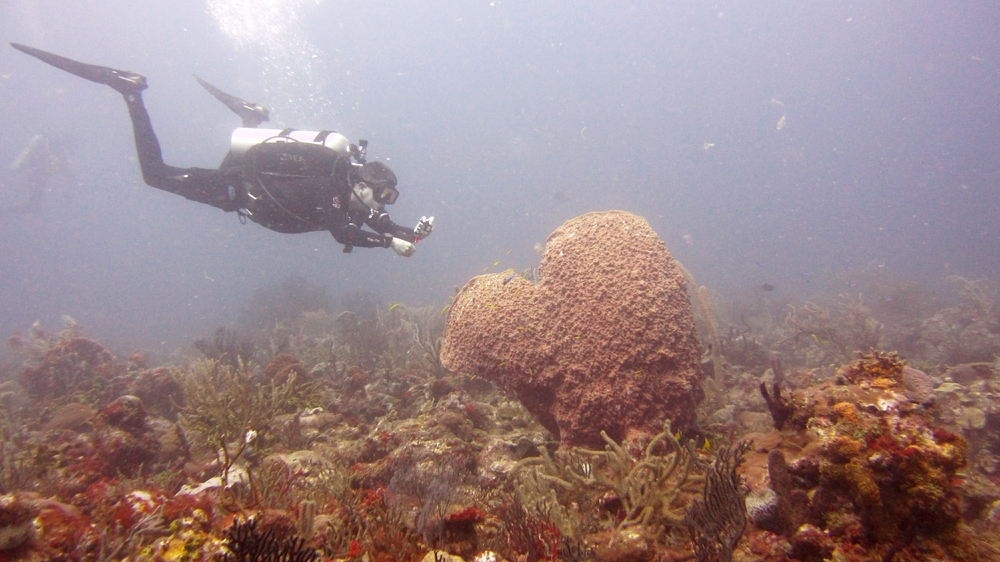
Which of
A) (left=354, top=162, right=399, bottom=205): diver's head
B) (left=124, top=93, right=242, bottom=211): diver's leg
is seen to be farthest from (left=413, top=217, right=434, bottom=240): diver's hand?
(left=124, top=93, right=242, bottom=211): diver's leg

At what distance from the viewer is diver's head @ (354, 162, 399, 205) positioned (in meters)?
6.80

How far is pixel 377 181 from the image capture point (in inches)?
270

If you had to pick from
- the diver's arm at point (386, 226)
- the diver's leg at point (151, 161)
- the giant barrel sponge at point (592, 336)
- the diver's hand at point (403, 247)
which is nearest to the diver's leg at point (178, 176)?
the diver's leg at point (151, 161)

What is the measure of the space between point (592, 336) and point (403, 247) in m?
3.48

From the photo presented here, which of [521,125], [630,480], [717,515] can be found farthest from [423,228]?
[521,125]

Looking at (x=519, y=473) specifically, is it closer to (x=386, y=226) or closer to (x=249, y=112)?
(x=386, y=226)

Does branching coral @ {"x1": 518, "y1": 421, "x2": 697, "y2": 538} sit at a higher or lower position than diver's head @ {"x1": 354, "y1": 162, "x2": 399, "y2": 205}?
lower

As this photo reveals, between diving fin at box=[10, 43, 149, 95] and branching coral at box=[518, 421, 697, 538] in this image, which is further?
diving fin at box=[10, 43, 149, 95]

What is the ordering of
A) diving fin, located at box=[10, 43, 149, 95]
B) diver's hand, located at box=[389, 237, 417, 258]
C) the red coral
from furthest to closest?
the red coral, diving fin, located at box=[10, 43, 149, 95], diver's hand, located at box=[389, 237, 417, 258]

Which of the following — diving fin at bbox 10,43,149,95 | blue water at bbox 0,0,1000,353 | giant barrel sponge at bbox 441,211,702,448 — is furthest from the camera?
blue water at bbox 0,0,1000,353

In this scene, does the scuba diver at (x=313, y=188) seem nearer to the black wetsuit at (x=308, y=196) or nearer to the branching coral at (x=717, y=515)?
the black wetsuit at (x=308, y=196)

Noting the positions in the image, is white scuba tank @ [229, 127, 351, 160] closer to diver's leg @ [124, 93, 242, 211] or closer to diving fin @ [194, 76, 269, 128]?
diver's leg @ [124, 93, 242, 211]

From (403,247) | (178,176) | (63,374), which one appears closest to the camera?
(403,247)

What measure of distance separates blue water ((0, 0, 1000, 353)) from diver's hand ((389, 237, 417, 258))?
117 feet
